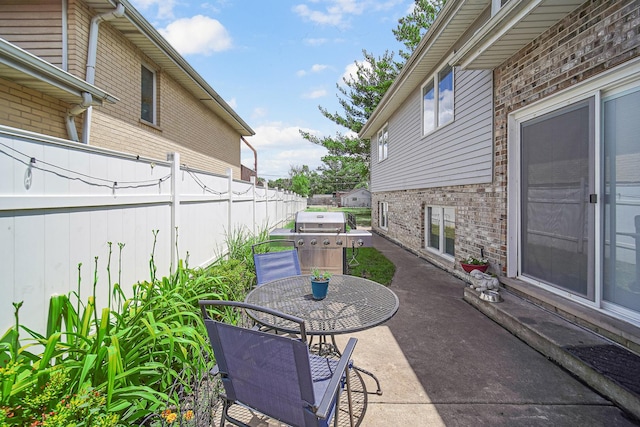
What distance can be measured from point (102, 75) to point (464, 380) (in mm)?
7120

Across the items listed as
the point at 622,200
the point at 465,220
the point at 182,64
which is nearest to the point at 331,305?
the point at 622,200

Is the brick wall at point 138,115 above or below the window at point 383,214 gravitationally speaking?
above

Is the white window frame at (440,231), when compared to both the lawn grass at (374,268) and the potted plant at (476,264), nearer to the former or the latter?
the lawn grass at (374,268)

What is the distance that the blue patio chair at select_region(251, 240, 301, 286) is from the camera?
3.56 meters

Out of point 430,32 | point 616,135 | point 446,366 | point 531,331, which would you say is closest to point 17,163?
point 446,366

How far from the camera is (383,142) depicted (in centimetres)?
1288

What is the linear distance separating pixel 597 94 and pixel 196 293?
4.40 meters

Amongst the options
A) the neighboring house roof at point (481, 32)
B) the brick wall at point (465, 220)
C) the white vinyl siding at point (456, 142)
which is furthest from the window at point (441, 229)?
the neighboring house roof at point (481, 32)

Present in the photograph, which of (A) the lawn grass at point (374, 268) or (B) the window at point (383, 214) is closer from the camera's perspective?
(A) the lawn grass at point (374, 268)

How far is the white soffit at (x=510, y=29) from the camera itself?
3350 mm

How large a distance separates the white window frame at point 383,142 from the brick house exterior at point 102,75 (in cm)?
674

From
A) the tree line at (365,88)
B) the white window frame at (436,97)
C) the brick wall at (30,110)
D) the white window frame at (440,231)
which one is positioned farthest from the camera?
the tree line at (365,88)

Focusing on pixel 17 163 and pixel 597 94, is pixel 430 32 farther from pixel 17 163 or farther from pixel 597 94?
pixel 17 163

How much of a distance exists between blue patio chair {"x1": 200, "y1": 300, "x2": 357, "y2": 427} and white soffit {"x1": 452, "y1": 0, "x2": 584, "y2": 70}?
12.8ft
